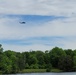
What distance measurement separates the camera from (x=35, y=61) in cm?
17762

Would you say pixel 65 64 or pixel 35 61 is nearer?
pixel 65 64

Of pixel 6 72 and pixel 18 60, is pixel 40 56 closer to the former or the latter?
pixel 18 60

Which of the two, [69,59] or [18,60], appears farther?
[69,59]

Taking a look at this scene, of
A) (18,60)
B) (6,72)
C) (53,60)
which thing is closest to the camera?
(6,72)

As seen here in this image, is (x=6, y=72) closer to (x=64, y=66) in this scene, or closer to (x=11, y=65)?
(x=11, y=65)

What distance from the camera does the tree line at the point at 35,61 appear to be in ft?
461

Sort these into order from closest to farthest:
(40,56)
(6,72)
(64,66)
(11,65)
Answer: (6,72) → (11,65) → (64,66) → (40,56)

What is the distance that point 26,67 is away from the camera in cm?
16775

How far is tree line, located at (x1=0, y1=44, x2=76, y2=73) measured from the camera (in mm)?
140500

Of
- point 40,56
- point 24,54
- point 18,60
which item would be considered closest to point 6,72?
point 18,60

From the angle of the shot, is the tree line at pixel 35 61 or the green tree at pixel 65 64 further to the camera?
the green tree at pixel 65 64

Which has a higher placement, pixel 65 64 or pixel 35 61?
pixel 35 61

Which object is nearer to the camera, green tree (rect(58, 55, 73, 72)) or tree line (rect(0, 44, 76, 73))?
tree line (rect(0, 44, 76, 73))

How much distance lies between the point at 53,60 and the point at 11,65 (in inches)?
1579
